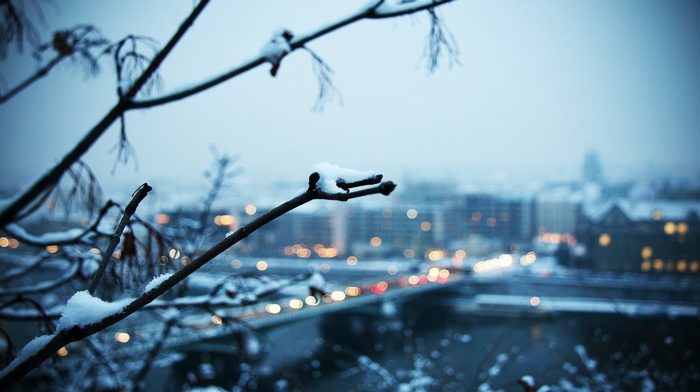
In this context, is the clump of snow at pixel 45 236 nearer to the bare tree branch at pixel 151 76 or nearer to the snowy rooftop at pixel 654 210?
the bare tree branch at pixel 151 76

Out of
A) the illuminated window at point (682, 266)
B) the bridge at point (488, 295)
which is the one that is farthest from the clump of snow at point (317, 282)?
the illuminated window at point (682, 266)

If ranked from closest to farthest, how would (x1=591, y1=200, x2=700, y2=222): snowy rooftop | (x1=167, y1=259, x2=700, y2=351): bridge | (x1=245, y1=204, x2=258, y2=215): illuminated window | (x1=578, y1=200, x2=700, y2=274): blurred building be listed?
(x1=167, y1=259, x2=700, y2=351): bridge, (x1=578, y1=200, x2=700, y2=274): blurred building, (x1=591, y1=200, x2=700, y2=222): snowy rooftop, (x1=245, y1=204, x2=258, y2=215): illuminated window

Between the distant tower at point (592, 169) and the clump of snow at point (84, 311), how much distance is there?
1406 inches

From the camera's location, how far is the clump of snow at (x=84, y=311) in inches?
29.5

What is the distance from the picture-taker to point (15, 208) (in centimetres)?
159

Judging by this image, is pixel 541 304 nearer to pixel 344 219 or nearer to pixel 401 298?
pixel 401 298

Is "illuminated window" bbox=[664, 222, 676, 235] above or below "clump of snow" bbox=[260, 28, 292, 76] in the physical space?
below

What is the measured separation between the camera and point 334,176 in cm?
72

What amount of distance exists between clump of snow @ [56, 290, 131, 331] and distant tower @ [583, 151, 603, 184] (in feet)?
117

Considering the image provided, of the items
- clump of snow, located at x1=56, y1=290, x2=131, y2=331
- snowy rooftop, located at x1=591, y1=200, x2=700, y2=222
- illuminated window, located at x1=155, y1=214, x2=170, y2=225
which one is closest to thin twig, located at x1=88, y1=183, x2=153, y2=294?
clump of snow, located at x1=56, y1=290, x2=131, y2=331

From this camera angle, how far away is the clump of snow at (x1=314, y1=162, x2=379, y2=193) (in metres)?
0.70

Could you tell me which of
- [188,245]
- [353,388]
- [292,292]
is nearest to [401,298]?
[292,292]

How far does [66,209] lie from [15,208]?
9.1 inches

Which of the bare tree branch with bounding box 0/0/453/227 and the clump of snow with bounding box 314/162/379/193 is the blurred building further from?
the clump of snow with bounding box 314/162/379/193
